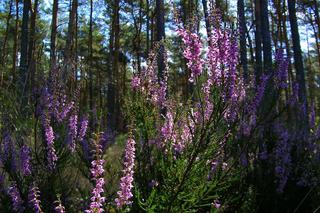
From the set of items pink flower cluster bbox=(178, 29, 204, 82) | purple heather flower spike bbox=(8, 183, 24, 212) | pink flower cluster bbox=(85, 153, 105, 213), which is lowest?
purple heather flower spike bbox=(8, 183, 24, 212)

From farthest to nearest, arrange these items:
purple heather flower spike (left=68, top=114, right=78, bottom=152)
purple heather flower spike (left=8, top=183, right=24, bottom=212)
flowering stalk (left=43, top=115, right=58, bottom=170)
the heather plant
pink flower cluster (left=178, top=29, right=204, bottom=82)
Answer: purple heather flower spike (left=68, top=114, right=78, bottom=152) < flowering stalk (left=43, top=115, right=58, bottom=170) < purple heather flower spike (left=8, top=183, right=24, bottom=212) < pink flower cluster (left=178, top=29, right=204, bottom=82) < the heather plant

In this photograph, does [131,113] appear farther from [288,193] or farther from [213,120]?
[288,193]

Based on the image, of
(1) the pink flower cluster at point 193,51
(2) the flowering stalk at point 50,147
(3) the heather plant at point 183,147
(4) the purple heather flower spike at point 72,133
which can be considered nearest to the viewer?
(3) the heather plant at point 183,147

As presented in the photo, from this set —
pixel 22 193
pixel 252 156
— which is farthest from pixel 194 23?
pixel 252 156

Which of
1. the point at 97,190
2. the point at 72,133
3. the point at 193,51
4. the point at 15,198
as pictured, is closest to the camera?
the point at 97,190

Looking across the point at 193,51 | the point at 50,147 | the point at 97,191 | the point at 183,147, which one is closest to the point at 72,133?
the point at 50,147

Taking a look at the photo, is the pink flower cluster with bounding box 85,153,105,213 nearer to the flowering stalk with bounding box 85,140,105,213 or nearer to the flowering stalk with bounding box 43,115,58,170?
the flowering stalk with bounding box 85,140,105,213

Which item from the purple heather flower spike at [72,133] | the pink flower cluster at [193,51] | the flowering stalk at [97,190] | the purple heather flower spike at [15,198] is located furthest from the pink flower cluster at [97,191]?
the purple heather flower spike at [72,133]

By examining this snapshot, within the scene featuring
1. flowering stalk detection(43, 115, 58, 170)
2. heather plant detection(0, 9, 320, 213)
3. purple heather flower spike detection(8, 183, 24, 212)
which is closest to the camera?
heather plant detection(0, 9, 320, 213)

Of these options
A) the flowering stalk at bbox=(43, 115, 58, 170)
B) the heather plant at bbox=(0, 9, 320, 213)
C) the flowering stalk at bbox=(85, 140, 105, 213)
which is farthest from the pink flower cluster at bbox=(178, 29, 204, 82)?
the flowering stalk at bbox=(43, 115, 58, 170)

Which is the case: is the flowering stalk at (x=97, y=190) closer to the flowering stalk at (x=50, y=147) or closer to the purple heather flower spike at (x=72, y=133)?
the flowering stalk at (x=50, y=147)

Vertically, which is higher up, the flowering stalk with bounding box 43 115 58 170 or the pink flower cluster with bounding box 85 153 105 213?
the flowering stalk with bounding box 43 115 58 170

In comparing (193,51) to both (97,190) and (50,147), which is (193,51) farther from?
(50,147)

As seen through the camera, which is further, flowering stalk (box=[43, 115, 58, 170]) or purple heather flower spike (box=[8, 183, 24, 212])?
flowering stalk (box=[43, 115, 58, 170])
